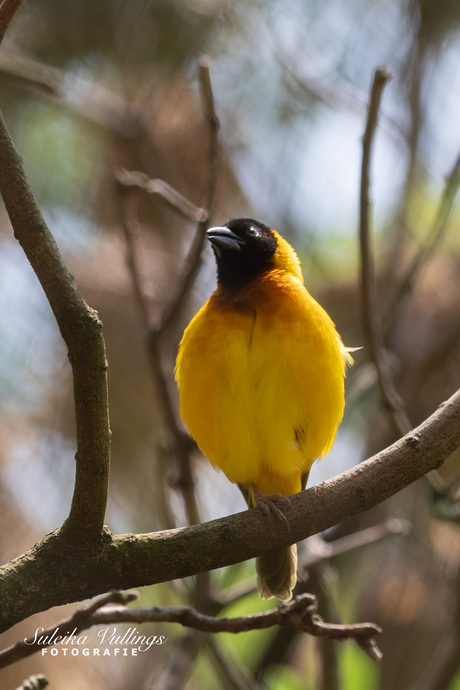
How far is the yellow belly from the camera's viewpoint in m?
3.05

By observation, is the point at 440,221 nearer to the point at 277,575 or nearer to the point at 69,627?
the point at 277,575

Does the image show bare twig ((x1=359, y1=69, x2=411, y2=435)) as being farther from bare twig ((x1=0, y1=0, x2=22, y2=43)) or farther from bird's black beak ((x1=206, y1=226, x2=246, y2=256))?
bare twig ((x1=0, y1=0, x2=22, y2=43))

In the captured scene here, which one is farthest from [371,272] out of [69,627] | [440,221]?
[69,627]

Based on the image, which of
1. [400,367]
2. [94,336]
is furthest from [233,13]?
[94,336]

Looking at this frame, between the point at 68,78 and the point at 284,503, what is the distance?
3.93m

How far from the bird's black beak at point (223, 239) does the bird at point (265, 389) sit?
40 centimetres

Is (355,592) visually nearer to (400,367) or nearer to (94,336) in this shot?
(400,367)

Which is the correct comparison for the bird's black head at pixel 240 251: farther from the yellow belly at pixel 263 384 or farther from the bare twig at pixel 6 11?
the bare twig at pixel 6 11

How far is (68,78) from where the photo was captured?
203 inches

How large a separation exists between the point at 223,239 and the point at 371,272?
858mm

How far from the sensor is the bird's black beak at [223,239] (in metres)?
3.82

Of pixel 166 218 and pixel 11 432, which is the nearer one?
pixel 11 432

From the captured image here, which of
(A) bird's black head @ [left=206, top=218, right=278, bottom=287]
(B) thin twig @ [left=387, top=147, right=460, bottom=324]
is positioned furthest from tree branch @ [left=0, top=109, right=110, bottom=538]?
(B) thin twig @ [left=387, top=147, right=460, bottom=324]

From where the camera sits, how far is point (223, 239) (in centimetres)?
383
